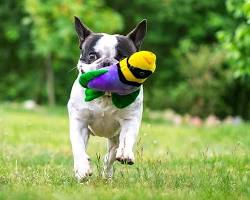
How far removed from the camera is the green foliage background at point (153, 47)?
17750 mm

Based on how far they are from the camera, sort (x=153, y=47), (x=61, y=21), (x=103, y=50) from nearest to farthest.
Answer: (x=103, y=50), (x=61, y=21), (x=153, y=47)

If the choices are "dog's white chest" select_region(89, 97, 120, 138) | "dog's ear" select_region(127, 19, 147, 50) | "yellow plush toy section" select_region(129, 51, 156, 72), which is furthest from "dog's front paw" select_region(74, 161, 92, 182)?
"dog's ear" select_region(127, 19, 147, 50)

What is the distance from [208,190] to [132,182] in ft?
2.13

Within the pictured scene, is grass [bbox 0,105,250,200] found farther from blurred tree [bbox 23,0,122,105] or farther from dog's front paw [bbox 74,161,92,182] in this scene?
blurred tree [bbox 23,0,122,105]

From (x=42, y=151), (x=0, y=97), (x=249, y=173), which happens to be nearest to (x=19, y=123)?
(x=42, y=151)

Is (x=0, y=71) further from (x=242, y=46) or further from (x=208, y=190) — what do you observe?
(x=208, y=190)

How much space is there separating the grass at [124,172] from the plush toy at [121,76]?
1.78 feet

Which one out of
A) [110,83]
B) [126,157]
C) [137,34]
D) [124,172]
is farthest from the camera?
[124,172]

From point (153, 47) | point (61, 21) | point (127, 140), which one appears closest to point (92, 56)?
point (127, 140)

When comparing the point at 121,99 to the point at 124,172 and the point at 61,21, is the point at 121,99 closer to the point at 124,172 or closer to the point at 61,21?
the point at 124,172

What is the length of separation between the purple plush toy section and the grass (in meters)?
0.56

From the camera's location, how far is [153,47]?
22.4 m

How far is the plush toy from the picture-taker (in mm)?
5113

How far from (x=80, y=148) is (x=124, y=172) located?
1.09m
